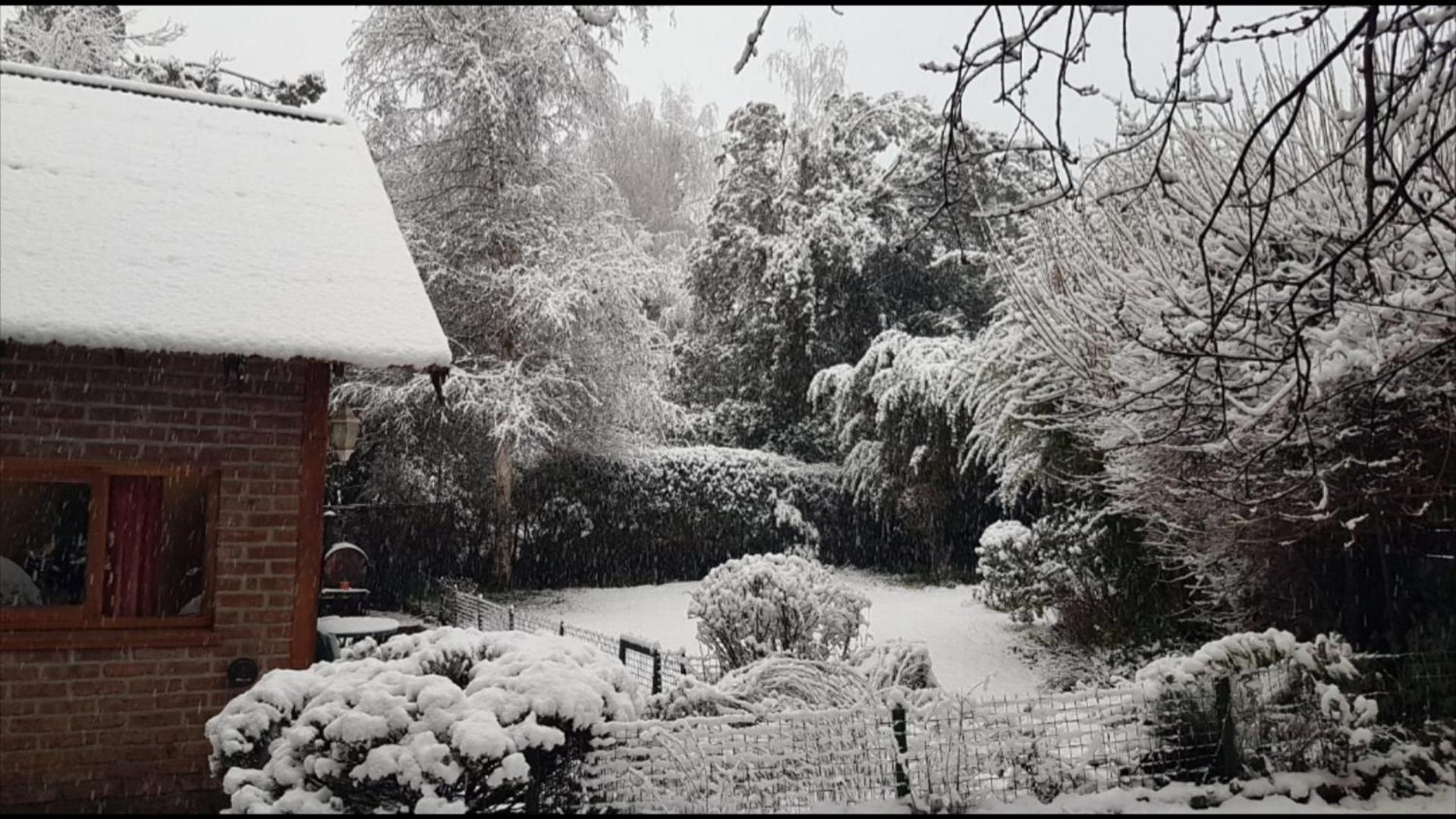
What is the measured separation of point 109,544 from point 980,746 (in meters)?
5.03

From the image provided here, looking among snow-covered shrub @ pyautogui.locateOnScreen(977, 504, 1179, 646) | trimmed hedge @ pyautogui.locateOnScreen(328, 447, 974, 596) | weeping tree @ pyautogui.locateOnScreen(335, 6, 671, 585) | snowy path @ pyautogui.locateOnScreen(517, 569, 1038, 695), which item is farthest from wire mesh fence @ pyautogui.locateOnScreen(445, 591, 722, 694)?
snow-covered shrub @ pyautogui.locateOnScreen(977, 504, 1179, 646)

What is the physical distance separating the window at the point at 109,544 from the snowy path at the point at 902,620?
19.2 ft

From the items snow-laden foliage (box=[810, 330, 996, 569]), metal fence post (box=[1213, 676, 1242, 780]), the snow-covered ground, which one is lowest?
the snow-covered ground

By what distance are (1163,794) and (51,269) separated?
6681mm

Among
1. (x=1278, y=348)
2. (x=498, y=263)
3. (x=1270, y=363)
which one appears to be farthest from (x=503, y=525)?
(x=1270, y=363)

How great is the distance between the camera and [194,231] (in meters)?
6.64

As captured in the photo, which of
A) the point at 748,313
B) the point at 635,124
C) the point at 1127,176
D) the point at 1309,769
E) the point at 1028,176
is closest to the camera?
the point at 1309,769

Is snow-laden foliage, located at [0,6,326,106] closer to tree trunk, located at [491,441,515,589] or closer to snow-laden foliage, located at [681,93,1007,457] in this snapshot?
tree trunk, located at [491,441,515,589]

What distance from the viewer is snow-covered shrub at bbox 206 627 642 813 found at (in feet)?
12.4

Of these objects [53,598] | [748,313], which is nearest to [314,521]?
[53,598]

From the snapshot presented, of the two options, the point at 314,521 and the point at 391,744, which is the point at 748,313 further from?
the point at 391,744

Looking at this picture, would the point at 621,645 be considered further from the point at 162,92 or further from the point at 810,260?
the point at 810,260

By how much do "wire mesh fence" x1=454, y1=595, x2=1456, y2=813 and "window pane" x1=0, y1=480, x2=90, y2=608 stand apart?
11.6 ft

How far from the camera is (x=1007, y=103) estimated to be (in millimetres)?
3775
